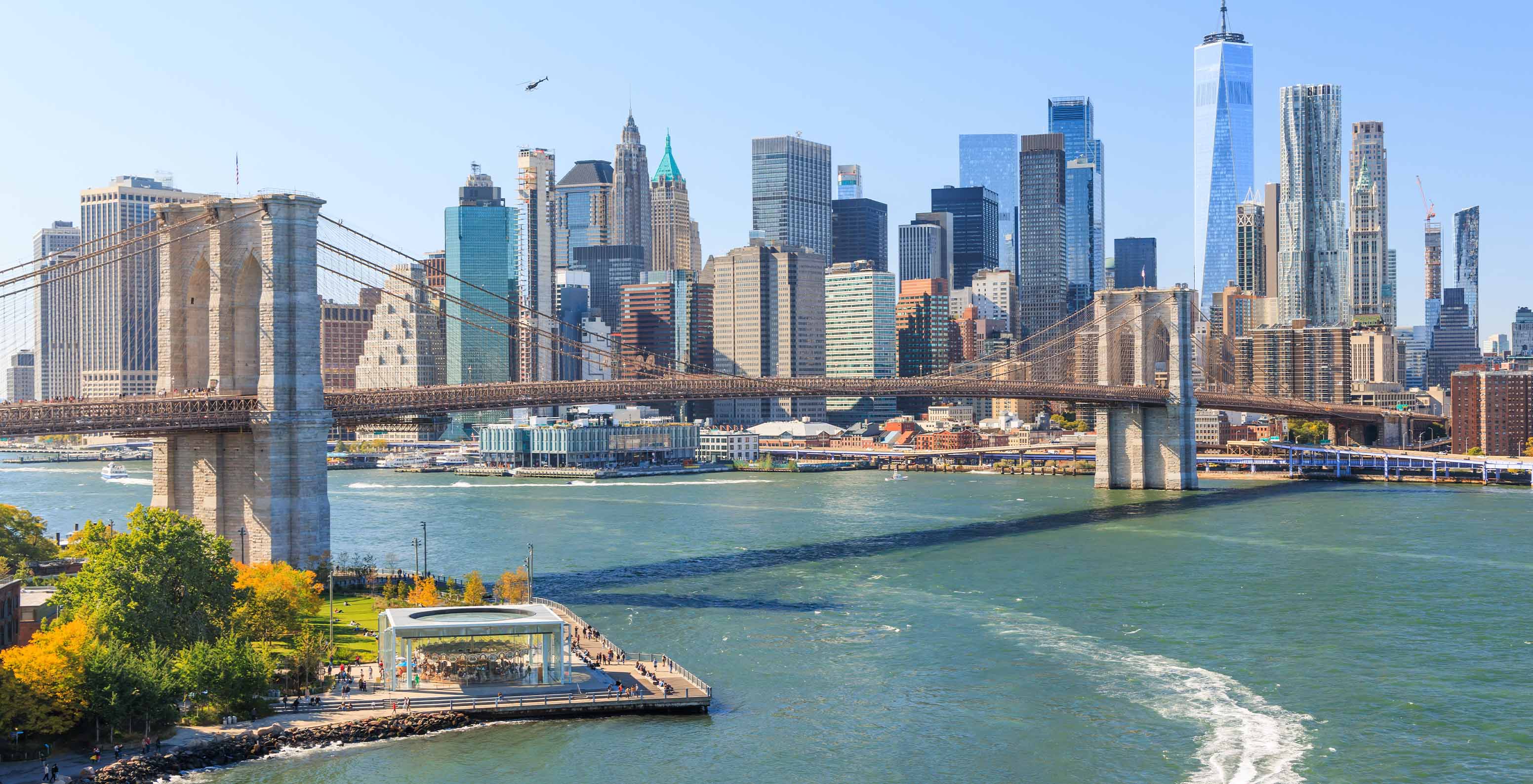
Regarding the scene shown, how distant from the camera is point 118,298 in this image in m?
122

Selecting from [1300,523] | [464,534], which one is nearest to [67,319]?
[464,534]

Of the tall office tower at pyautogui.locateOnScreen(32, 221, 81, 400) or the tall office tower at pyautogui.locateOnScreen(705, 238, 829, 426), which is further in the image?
the tall office tower at pyautogui.locateOnScreen(705, 238, 829, 426)

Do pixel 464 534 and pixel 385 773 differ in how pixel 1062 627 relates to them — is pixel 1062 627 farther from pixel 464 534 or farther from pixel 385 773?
pixel 464 534

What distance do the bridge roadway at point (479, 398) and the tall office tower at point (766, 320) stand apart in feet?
321

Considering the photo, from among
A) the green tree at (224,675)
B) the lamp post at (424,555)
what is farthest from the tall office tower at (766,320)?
the green tree at (224,675)

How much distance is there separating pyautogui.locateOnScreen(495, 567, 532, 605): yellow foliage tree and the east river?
2116 millimetres

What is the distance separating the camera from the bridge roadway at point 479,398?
1481 inches

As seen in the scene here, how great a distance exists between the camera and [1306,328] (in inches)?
7151

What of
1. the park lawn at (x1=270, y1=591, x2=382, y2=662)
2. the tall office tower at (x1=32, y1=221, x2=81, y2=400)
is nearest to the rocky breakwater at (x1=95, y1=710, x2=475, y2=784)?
the park lawn at (x1=270, y1=591, x2=382, y2=662)

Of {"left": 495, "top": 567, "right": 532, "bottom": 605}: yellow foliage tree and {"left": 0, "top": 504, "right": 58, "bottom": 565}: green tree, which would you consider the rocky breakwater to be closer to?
{"left": 495, "top": 567, "right": 532, "bottom": 605}: yellow foliage tree

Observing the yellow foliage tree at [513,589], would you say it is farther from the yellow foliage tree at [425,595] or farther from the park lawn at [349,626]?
the park lawn at [349,626]

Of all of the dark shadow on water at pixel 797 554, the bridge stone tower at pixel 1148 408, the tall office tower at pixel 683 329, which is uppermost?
the tall office tower at pixel 683 329

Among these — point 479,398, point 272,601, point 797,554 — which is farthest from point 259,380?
point 797,554

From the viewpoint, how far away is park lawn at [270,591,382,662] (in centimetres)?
3381
